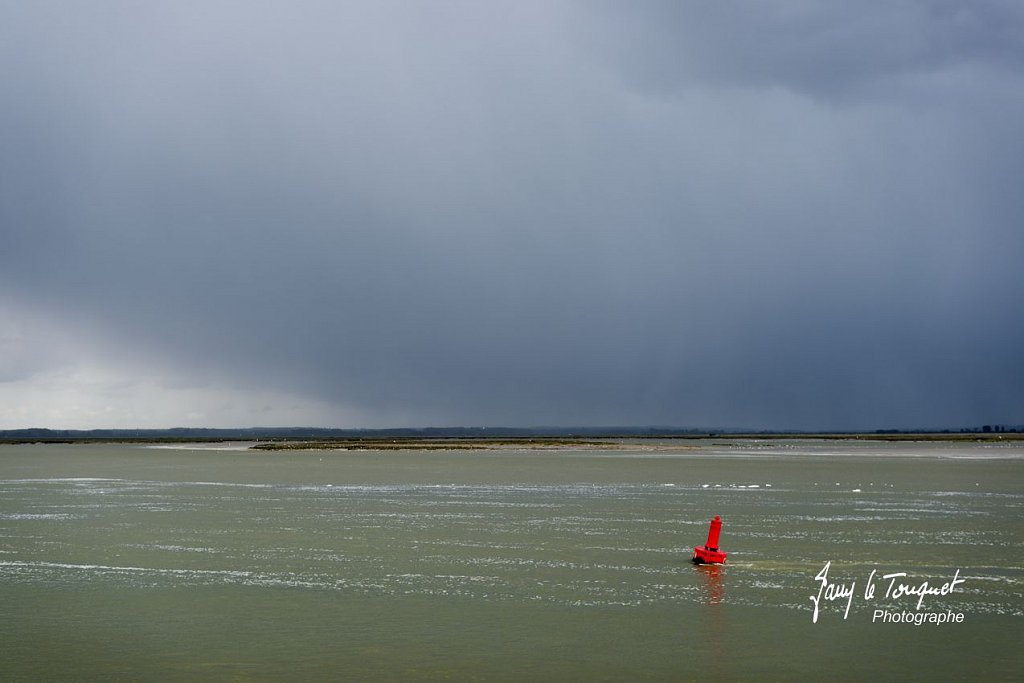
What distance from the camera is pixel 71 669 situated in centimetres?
1616

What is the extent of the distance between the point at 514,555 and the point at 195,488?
3680 cm

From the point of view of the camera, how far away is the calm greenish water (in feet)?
54.6

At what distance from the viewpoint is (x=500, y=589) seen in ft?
77.0

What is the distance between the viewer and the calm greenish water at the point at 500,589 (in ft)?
54.6

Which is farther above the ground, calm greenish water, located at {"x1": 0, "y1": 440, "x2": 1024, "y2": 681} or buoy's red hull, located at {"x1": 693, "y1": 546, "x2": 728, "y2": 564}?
buoy's red hull, located at {"x1": 693, "y1": 546, "x2": 728, "y2": 564}
